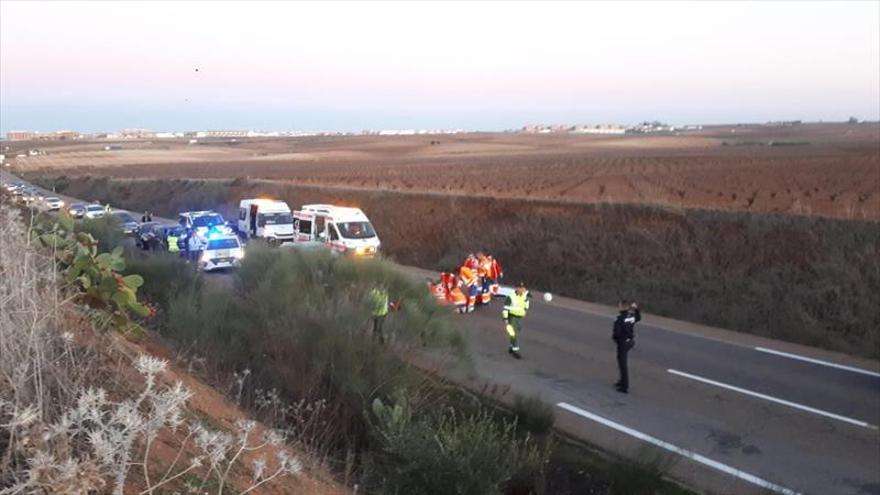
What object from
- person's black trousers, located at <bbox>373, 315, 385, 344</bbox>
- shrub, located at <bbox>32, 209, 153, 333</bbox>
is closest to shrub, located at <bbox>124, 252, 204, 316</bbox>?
person's black trousers, located at <bbox>373, 315, 385, 344</bbox>

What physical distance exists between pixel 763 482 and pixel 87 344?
829cm

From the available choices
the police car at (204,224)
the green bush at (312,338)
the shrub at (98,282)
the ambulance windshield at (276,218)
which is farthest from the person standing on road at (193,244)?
the shrub at (98,282)

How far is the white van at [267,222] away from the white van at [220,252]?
2.50 metres

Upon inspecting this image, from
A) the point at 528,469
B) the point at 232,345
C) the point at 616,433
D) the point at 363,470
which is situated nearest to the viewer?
the point at 363,470

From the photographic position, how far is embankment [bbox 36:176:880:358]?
20.9 metres

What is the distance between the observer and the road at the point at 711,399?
35.5ft

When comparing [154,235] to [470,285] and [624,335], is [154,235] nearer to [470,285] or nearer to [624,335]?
[470,285]

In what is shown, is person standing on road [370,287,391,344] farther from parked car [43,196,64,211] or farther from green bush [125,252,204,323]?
parked car [43,196,64,211]

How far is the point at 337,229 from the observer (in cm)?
2661

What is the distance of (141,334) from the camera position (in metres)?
7.21

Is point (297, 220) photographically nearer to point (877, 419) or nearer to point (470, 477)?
point (877, 419)

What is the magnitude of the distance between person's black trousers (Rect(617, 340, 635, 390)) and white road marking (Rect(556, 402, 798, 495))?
54.5 inches

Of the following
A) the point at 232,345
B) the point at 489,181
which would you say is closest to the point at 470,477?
the point at 232,345

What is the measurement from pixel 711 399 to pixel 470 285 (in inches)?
327
